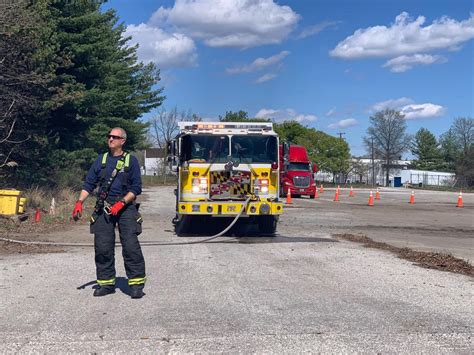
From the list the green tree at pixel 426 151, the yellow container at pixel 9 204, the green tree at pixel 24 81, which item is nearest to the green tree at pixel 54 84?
the green tree at pixel 24 81

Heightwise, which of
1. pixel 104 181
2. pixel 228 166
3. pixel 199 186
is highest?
pixel 228 166

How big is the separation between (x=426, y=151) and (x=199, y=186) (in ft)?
373

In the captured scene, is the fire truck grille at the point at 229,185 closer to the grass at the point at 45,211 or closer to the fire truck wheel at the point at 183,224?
the fire truck wheel at the point at 183,224

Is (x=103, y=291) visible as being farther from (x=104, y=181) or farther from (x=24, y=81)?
(x=24, y=81)

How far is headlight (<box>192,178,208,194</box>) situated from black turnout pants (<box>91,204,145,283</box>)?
6671mm

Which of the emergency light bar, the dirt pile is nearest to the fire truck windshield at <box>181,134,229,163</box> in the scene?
the emergency light bar

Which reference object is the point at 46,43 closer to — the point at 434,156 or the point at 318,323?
the point at 318,323

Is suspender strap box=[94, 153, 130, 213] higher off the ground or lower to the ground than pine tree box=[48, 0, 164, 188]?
lower

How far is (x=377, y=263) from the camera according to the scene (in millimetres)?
9977

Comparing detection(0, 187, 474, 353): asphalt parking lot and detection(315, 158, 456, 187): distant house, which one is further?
detection(315, 158, 456, 187): distant house

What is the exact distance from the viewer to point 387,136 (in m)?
106

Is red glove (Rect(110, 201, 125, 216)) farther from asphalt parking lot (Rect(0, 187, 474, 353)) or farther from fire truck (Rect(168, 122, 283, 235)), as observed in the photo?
fire truck (Rect(168, 122, 283, 235))

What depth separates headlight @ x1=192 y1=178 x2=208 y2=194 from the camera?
13.8 meters

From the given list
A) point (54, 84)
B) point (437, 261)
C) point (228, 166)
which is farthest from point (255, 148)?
point (54, 84)
